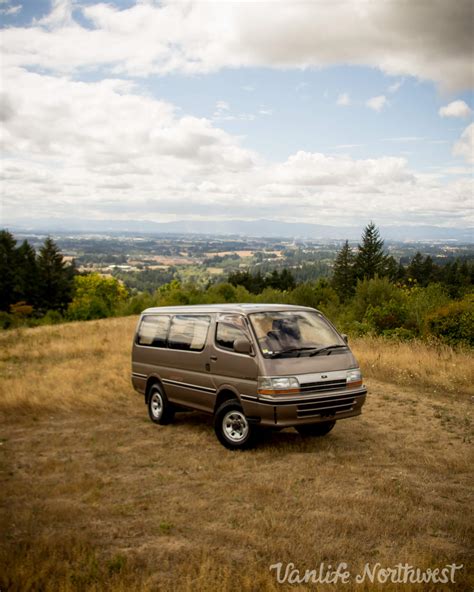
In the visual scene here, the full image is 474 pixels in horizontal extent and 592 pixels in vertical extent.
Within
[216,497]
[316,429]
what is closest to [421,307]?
[316,429]

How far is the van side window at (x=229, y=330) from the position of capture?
8516mm

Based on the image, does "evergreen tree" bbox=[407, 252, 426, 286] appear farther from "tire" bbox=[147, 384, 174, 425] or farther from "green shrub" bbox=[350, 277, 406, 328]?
"tire" bbox=[147, 384, 174, 425]

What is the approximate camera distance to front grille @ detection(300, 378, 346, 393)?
787 centimetres

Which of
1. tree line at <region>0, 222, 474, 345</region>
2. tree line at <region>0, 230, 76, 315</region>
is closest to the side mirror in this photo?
tree line at <region>0, 222, 474, 345</region>

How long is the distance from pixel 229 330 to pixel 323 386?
1.78 metres

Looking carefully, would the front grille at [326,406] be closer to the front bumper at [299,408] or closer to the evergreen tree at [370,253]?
the front bumper at [299,408]

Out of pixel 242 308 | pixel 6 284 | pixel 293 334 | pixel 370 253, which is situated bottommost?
pixel 6 284

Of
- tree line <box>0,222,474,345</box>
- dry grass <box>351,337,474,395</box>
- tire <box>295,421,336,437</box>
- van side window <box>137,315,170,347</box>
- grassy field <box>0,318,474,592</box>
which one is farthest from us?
tree line <box>0,222,474,345</box>

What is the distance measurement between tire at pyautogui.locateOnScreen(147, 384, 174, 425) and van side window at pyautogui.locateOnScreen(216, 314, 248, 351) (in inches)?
80.6

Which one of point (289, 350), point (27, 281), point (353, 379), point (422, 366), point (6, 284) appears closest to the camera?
point (289, 350)

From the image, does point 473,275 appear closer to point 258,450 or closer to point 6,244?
point 6,244

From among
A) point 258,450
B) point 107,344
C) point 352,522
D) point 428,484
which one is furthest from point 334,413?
point 107,344

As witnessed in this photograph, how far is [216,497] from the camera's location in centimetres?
638

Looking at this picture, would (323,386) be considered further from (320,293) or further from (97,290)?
(97,290)
